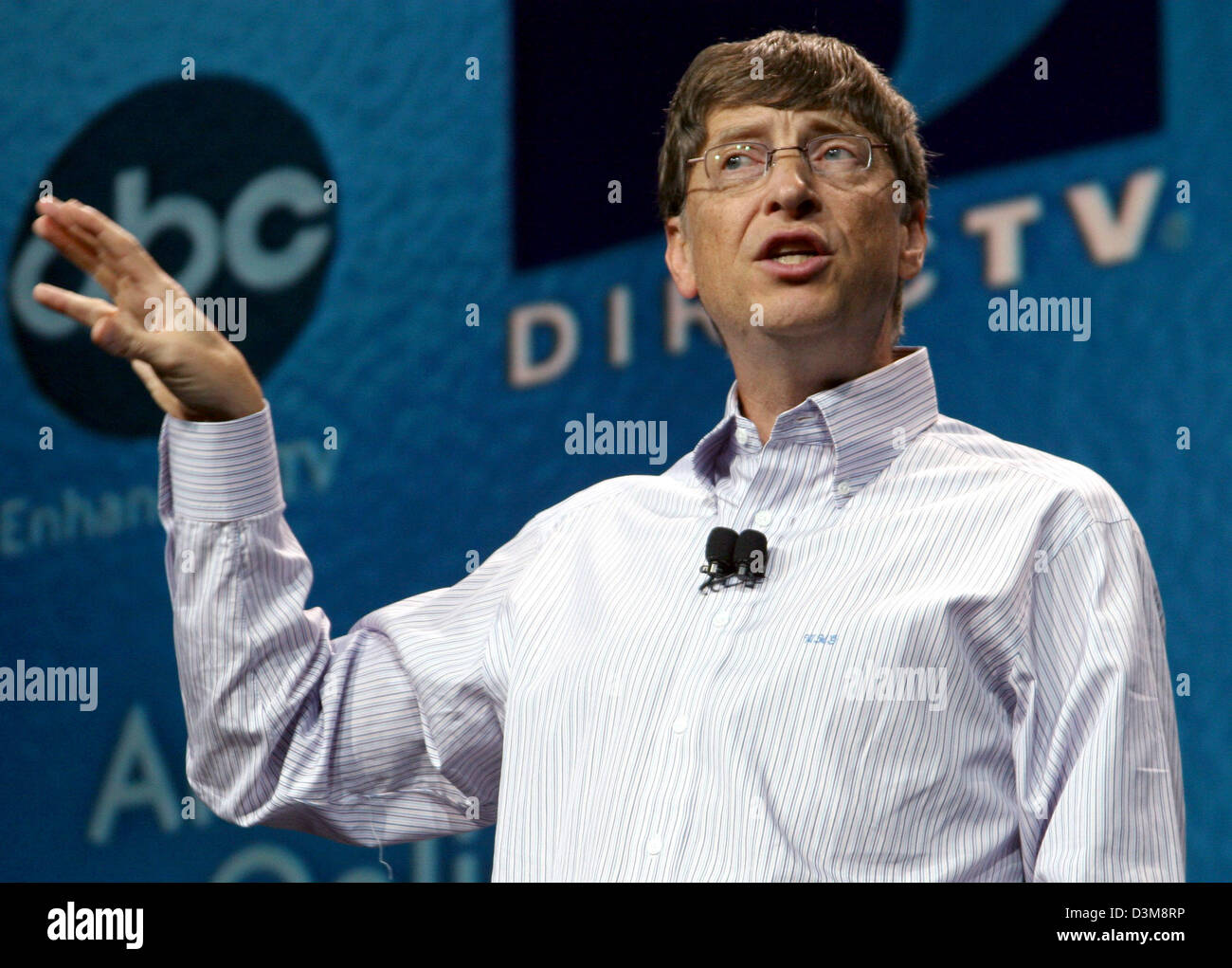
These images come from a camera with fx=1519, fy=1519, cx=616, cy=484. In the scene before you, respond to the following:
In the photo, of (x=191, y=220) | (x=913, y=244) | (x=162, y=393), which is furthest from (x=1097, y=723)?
(x=191, y=220)

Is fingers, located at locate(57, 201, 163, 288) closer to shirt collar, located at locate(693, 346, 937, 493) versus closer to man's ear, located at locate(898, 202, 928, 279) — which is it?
shirt collar, located at locate(693, 346, 937, 493)

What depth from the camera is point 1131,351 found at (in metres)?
2.76

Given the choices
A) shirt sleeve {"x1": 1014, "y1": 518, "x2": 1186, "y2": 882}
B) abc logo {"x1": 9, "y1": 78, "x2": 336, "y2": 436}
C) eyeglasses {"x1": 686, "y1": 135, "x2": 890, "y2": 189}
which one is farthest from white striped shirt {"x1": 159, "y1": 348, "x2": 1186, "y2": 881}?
abc logo {"x1": 9, "y1": 78, "x2": 336, "y2": 436}

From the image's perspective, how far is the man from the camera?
1536 millimetres

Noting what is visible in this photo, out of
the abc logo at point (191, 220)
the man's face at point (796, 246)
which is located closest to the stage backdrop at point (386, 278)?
the abc logo at point (191, 220)

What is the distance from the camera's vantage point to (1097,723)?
150 cm

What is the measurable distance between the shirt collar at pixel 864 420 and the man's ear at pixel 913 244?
15 centimetres

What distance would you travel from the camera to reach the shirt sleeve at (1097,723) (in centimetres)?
148

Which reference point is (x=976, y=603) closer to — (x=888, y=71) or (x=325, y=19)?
(x=888, y=71)

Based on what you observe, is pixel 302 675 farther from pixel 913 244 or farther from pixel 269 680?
pixel 913 244

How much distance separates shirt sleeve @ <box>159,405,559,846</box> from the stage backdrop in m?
1.07

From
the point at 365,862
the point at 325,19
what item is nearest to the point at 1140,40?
the point at 325,19

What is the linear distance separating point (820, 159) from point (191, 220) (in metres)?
1.66

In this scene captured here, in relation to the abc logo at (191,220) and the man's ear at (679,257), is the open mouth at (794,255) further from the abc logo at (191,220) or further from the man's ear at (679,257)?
the abc logo at (191,220)
